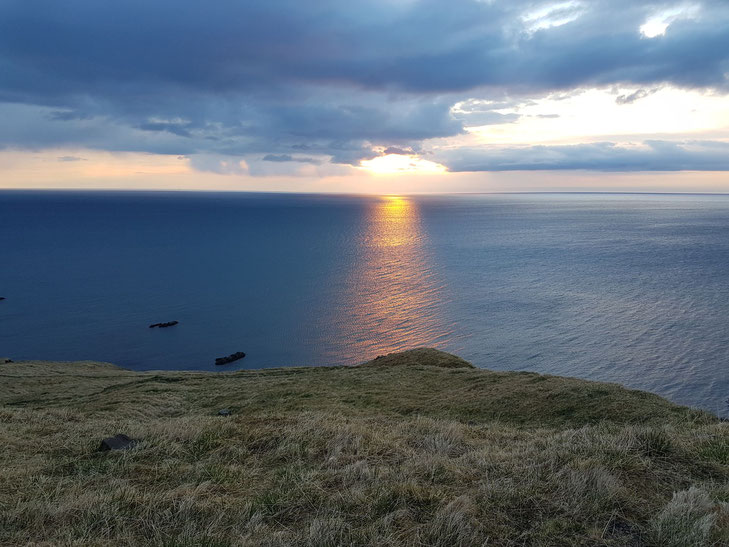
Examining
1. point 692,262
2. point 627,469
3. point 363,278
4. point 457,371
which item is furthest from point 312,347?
point 692,262

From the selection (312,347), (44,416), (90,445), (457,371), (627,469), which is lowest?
(312,347)

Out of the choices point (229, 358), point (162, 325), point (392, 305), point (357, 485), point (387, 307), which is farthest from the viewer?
point (392, 305)

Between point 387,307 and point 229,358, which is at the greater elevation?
point 387,307

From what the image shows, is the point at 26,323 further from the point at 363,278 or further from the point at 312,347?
the point at 363,278

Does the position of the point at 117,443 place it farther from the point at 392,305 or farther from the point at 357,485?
the point at 392,305

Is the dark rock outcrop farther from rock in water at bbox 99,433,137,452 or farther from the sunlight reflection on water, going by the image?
rock in water at bbox 99,433,137,452

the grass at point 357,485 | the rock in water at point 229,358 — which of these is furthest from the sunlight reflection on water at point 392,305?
the grass at point 357,485

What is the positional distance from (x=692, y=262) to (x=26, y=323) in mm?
143378

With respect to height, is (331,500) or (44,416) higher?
(331,500)

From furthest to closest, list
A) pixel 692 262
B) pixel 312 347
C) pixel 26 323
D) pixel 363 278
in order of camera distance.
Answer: pixel 692 262, pixel 363 278, pixel 26 323, pixel 312 347

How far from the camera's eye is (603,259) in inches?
5020

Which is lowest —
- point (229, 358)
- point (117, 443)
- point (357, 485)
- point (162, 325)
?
point (229, 358)

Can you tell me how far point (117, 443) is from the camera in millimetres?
11289

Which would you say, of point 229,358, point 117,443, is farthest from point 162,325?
point 117,443
